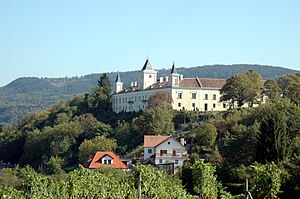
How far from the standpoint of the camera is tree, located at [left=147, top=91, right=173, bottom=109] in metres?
93.6

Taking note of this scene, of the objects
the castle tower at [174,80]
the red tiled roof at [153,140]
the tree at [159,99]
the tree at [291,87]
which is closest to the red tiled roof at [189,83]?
the castle tower at [174,80]

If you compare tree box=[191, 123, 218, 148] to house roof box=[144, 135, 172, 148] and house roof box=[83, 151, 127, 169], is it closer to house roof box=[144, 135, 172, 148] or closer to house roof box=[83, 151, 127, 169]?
house roof box=[144, 135, 172, 148]

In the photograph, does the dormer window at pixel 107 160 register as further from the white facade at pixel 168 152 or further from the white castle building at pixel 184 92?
the white castle building at pixel 184 92

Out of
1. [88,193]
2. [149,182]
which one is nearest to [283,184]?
[149,182]

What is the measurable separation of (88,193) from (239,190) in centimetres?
1257

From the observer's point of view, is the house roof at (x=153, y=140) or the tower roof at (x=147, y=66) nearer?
the house roof at (x=153, y=140)

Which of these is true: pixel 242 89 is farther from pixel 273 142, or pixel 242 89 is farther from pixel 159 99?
pixel 273 142

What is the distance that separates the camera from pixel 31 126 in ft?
375

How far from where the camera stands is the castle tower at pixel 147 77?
347ft

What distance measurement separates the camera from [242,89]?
283ft

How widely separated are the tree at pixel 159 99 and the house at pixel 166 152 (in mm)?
17555

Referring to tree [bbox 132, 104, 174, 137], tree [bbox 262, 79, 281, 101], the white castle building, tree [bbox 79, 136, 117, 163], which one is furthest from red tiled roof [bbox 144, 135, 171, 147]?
tree [bbox 262, 79, 281, 101]

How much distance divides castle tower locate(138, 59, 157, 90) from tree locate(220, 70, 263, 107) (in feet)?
65.5

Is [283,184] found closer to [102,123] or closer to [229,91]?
[229,91]
